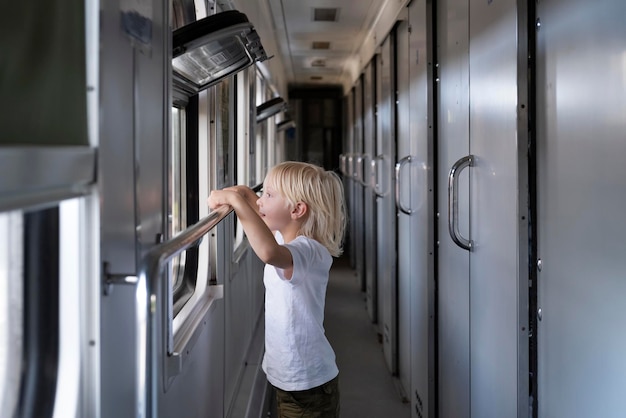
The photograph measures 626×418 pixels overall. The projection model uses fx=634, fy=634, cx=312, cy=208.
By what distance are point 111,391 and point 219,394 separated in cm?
159

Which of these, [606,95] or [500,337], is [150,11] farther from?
[500,337]

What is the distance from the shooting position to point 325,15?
562cm

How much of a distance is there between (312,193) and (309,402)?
2.28 feet

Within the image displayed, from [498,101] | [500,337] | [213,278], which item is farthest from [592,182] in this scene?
[213,278]

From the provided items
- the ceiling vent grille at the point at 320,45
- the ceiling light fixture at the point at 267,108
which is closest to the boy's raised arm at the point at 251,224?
the ceiling light fixture at the point at 267,108

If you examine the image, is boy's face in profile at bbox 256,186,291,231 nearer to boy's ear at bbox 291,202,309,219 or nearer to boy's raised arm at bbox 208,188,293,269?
boy's ear at bbox 291,202,309,219

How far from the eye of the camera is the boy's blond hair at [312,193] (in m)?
2.12

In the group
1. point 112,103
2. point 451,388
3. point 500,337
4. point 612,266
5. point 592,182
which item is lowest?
point 451,388

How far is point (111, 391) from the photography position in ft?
3.77

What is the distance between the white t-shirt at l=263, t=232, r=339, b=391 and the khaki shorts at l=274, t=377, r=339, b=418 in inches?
1.5

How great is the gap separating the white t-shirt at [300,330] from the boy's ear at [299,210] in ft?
0.30

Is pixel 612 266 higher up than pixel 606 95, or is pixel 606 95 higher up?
pixel 606 95

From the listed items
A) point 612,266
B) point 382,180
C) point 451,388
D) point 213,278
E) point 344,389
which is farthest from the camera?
point 382,180

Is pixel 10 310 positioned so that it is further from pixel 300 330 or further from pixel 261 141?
pixel 261 141
